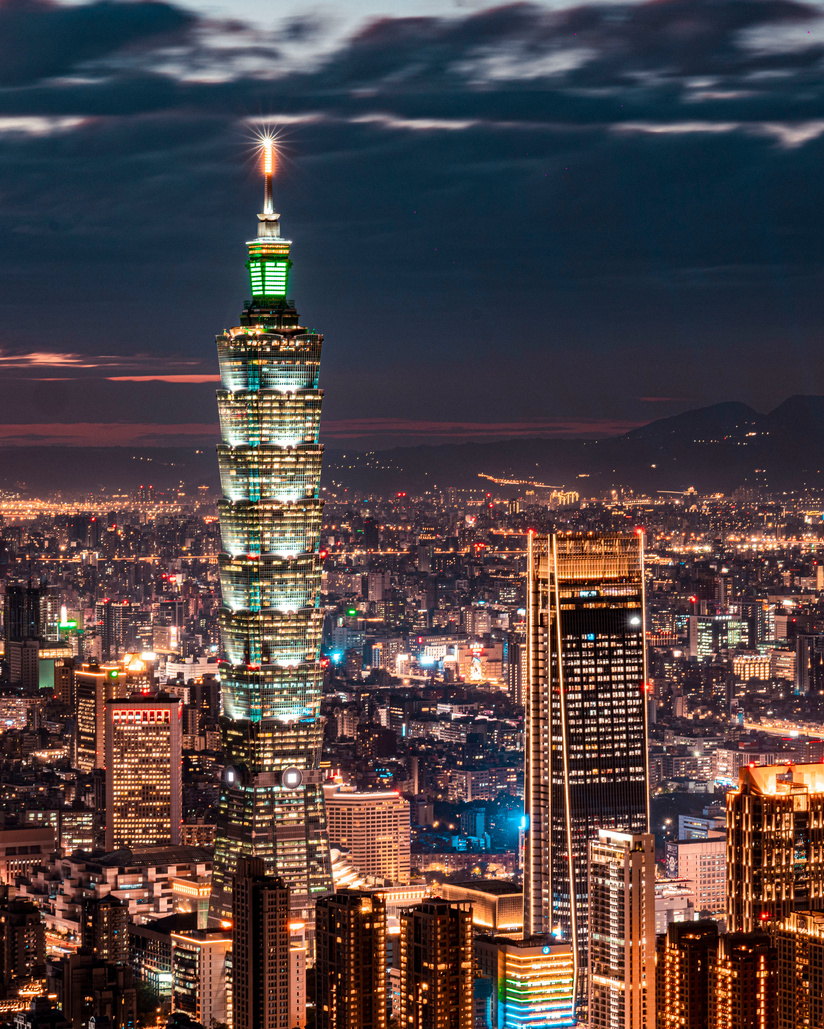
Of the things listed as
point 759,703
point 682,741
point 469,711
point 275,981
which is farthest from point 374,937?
point 469,711

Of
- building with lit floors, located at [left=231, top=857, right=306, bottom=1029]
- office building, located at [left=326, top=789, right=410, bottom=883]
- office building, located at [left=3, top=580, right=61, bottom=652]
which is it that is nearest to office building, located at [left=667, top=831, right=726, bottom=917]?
building with lit floors, located at [left=231, top=857, right=306, bottom=1029]

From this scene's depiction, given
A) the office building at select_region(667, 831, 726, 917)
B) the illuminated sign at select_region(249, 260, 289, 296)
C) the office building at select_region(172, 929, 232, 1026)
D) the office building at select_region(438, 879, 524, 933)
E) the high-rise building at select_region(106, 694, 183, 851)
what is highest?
the illuminated sign at select_region(249, 260, 289, 296)

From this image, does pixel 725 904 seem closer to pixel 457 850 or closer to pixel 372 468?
pixel 457 850

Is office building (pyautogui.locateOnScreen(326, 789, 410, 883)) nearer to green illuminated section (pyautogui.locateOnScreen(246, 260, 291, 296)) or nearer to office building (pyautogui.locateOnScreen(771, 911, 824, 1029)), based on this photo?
green illuminated section (pyautogui.locateOnScreen(246, 260, 291, 296))

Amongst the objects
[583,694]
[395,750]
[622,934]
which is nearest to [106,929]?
[583,694]

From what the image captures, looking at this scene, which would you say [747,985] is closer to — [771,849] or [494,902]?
[771,849]

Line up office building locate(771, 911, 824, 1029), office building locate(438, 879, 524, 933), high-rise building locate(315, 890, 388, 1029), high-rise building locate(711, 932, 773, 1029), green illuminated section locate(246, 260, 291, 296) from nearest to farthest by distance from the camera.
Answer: office building locate(771, 911, 824, 1029)
high-rise building locate(711, 932, 773, 1029)
high-rise building locate(315, 890, 388, 1029)
office building locate(438, 879, 524, 933)
green illuminated section locate(246, 260, 291, 296)
